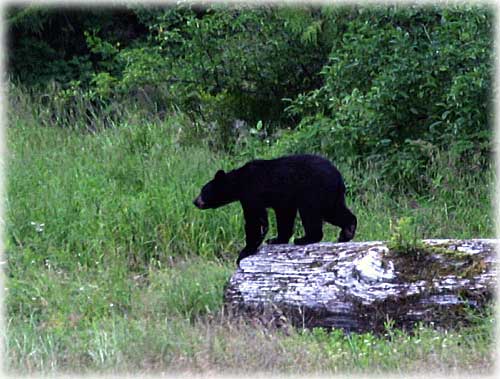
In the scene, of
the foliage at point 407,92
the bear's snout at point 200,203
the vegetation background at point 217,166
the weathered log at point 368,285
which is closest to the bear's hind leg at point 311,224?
the weathered log at point 368,285

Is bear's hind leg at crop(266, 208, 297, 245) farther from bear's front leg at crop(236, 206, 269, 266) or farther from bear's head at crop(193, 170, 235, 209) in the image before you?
bear's head at crop(193, 170, 235, 209)

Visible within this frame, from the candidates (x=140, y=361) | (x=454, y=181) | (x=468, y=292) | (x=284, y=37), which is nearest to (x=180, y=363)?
(x=140, y=361)

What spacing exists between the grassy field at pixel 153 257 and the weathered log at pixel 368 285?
176mm

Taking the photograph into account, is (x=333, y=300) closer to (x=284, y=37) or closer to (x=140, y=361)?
(x=140, y=361)

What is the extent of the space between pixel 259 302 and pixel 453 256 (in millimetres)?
1499

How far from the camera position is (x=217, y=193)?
8344 millimetres

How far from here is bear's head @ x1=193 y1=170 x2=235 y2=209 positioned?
27.1 ft

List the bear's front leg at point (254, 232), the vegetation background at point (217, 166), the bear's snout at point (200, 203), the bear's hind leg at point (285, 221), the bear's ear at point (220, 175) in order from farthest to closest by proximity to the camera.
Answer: the bear's snout at point (200, 203), the bear's ear at point (220, 175), the bear's hind leg at point (285, 221), the bear's front leg at point (254, 232), the vegetation background at point (217, 166)

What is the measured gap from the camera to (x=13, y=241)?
30.0ft

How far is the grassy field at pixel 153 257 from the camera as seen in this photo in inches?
252

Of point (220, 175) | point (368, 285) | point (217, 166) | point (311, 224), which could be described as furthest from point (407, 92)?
point (368, 285)

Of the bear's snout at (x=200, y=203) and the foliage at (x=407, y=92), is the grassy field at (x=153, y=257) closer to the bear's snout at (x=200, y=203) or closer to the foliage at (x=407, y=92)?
the foliage at (x=407, y=92)

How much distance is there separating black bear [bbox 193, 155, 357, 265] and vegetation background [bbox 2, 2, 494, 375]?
63 centimetres

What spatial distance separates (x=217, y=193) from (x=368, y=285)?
193 cm
